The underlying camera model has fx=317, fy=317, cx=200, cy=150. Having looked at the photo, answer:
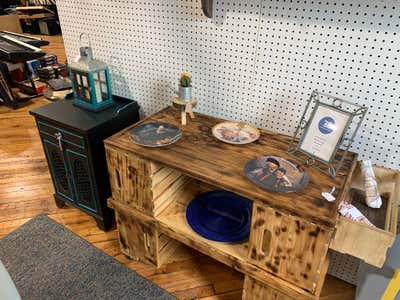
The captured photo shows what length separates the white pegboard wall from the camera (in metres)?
1.11

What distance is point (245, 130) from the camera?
138 cm

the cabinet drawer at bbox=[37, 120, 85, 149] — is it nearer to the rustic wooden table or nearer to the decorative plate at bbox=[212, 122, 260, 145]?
the rustic wooden table

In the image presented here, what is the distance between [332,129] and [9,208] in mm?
1916

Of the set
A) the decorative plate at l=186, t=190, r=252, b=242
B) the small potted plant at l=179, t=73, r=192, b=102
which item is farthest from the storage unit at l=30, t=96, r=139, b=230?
the decorative plate at l=186, t=190, r=252, b=242

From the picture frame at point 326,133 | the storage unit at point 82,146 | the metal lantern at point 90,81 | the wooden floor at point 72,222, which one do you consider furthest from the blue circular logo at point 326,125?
the metal lantern at point 90,81

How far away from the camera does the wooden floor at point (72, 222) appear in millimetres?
1513

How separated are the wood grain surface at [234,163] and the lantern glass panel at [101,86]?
0.35 m

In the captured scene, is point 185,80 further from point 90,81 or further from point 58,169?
point 58,169

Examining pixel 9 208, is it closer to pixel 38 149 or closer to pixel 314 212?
pixel 38 149

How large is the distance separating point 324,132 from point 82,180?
1228 millimetres

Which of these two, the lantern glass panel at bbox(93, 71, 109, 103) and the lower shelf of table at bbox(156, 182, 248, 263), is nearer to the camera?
the lower shelf of table at bbox(156, 182, 248, 263)

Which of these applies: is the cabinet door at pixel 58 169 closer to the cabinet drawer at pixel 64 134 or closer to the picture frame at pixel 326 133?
the cabinet drawer at pixel 64 134

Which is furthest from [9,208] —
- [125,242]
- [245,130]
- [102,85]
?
[245,130]

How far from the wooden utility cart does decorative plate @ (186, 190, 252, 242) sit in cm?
3
